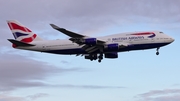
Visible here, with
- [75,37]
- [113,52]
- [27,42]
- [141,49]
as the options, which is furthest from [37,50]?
[141,49]

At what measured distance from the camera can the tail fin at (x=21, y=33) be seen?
316ft

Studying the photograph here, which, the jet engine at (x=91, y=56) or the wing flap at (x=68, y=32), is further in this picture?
the jet engine at (x=91, y=56)

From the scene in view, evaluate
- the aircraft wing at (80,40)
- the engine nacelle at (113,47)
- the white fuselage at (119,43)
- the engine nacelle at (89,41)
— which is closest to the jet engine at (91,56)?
the white fuselage at (119,43)

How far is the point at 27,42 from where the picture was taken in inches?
3762

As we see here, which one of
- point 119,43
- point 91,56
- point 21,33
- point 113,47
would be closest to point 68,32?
point 113,47

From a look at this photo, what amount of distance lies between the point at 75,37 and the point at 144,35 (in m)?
13.7

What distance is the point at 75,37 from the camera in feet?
287

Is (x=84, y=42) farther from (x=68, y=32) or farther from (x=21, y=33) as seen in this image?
(x=21, y=33)

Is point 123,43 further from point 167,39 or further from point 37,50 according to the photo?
point 37,50

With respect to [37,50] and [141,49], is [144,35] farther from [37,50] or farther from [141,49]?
[37,50]

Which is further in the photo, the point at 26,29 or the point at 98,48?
the point at 26,29

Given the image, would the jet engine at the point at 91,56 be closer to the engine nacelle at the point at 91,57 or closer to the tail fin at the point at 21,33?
the engine nacelle at the point at 91,57

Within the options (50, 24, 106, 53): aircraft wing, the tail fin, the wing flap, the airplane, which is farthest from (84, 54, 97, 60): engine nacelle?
the tail fin

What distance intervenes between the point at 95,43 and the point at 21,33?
60.3 feet
